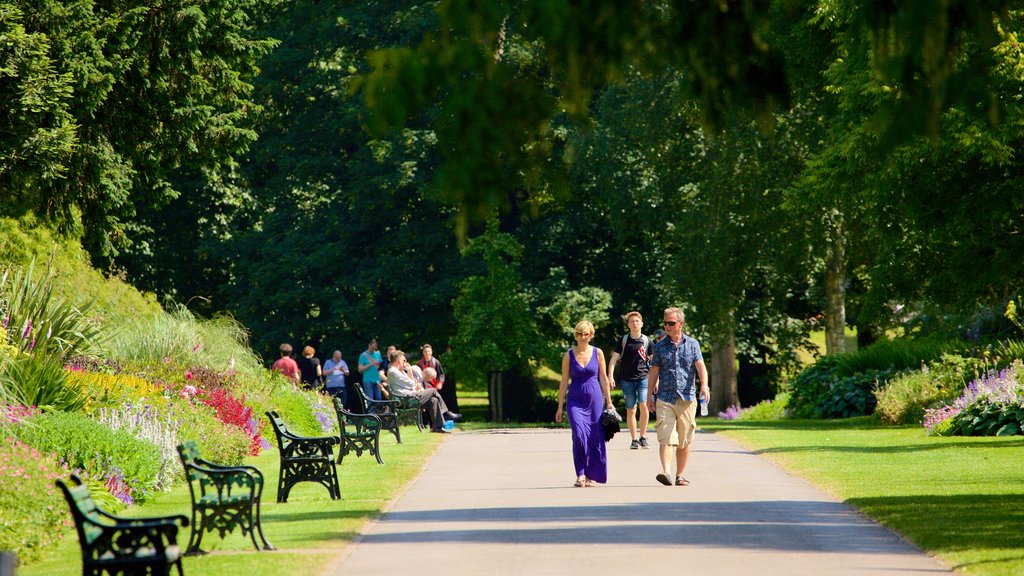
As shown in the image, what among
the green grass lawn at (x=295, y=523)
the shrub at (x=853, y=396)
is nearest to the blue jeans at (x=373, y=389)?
the shrub at (x=853, y=396)

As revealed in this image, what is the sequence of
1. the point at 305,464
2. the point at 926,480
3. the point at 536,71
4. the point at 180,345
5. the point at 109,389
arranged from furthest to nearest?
the point at 180,345 → the point at 109,389 → the point at 926,480 → the point at 305,464 → the point at 536,71

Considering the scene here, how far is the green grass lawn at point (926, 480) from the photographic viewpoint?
11.0 metres

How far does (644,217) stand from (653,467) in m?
22.4

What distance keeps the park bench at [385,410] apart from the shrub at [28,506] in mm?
11363

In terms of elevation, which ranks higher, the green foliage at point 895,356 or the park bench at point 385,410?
the green foliage at point 895,356

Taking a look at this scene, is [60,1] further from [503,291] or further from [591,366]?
[503,291]

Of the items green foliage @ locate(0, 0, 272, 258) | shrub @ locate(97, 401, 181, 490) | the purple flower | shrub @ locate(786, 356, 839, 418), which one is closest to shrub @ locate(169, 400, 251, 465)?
shrub @ locate(97, 401, 181, 490)

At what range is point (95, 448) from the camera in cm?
1421

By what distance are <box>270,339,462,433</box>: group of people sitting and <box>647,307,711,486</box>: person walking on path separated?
12343 mm

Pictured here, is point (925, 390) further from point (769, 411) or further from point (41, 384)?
point (41, 384)

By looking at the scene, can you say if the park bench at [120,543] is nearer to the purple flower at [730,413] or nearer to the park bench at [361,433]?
the park bench at [361,433]

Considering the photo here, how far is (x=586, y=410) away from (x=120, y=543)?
24.7ft

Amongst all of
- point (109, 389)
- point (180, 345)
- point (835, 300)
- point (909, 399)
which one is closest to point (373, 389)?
point (180, 345)

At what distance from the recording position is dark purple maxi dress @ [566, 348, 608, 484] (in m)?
15.6
